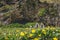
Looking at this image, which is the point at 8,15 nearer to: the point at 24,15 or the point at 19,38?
the point at 24,15

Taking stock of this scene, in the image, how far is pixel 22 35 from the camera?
4719 millimetres

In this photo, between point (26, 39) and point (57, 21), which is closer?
point (26, 39)

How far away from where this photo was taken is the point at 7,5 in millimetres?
27875

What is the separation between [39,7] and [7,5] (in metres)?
4.63

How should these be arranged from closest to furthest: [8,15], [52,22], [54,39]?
[54,39], [52,22], [8,15]

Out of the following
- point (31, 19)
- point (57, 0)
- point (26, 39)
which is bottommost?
point (31, 19)

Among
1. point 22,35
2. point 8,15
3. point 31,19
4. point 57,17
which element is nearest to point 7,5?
point 8,15

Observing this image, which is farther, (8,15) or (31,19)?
(8,15)

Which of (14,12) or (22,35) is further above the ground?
(22,35)

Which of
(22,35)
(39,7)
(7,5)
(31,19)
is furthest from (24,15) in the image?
(22,35)

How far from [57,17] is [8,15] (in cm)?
523

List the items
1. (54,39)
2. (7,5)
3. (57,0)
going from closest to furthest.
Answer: (54,39)
(57,0)
(7,5)

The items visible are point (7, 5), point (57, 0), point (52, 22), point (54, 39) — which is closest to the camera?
point (54, 39)

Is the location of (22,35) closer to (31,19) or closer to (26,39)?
(26,39)
